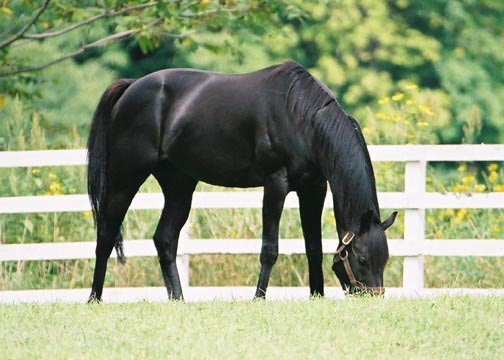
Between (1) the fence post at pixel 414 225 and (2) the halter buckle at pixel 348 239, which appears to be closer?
(2) the halter buckle at pixel 348 239

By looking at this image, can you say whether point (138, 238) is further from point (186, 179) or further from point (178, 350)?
point (178, 350)

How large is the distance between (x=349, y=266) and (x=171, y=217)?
176 cm

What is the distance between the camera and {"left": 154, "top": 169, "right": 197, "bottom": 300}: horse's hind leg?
29.3ft

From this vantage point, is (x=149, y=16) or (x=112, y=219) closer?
(x=112, y=219)

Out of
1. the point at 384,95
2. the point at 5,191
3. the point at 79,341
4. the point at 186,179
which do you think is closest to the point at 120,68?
the point at 384,95

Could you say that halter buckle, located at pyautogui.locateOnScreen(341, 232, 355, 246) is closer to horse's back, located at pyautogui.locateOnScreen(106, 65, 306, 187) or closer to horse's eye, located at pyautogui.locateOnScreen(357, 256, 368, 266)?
horse's eye, located at pyautogui.locateOnScreen(357, 256, 368, 266)

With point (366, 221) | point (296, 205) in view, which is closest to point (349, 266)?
point (366, 221)

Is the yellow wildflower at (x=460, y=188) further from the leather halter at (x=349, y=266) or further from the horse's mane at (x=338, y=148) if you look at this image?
the leather halter at (x=349, y=266)

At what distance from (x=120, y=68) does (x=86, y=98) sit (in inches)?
57.7

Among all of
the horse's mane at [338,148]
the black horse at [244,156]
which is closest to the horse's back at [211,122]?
the black horse at [244,156]

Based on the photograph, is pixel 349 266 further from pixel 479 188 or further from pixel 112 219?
pixel 479 188

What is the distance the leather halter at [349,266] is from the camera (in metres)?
7.77

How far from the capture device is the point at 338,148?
780 cm

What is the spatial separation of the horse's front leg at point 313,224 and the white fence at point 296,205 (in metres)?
2.00
